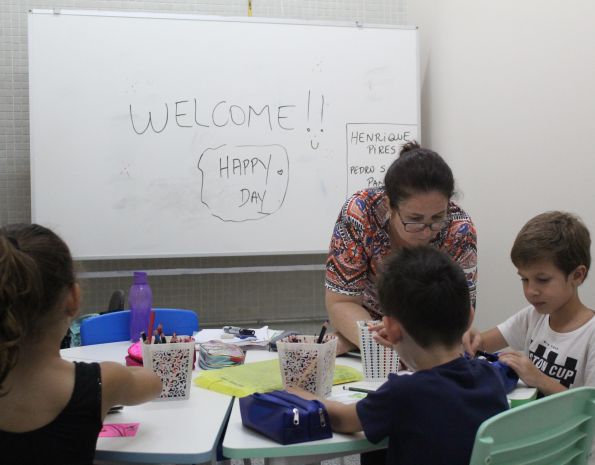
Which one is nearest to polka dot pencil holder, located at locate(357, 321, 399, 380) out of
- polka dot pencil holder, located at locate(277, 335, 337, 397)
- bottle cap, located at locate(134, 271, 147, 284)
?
polka dot pencil holder, located at locate(277, 335, 337, 397)

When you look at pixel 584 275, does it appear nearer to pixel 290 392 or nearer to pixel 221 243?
pixel 290 392

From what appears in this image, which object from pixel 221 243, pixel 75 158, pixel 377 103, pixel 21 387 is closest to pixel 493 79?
pixel 377 103

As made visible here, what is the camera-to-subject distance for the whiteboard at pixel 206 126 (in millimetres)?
2904

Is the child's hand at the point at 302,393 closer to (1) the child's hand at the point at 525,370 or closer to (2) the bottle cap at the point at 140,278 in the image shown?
(1) the child's hand at the point at 525,370

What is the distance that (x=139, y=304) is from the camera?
1848mm

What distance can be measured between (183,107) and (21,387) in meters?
2.15

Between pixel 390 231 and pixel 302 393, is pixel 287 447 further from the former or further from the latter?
pixel 390 231

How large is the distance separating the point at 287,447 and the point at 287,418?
0.05 metres

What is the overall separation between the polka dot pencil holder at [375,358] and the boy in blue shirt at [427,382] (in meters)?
0.23

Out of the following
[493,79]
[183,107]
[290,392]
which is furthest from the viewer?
[183,107]

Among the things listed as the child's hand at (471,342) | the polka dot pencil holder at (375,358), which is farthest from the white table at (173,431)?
the child's hand at (471,342)

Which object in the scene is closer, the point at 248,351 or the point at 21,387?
the point at 21,387

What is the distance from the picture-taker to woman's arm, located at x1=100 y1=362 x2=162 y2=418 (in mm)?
1084

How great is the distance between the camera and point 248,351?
1771mm
